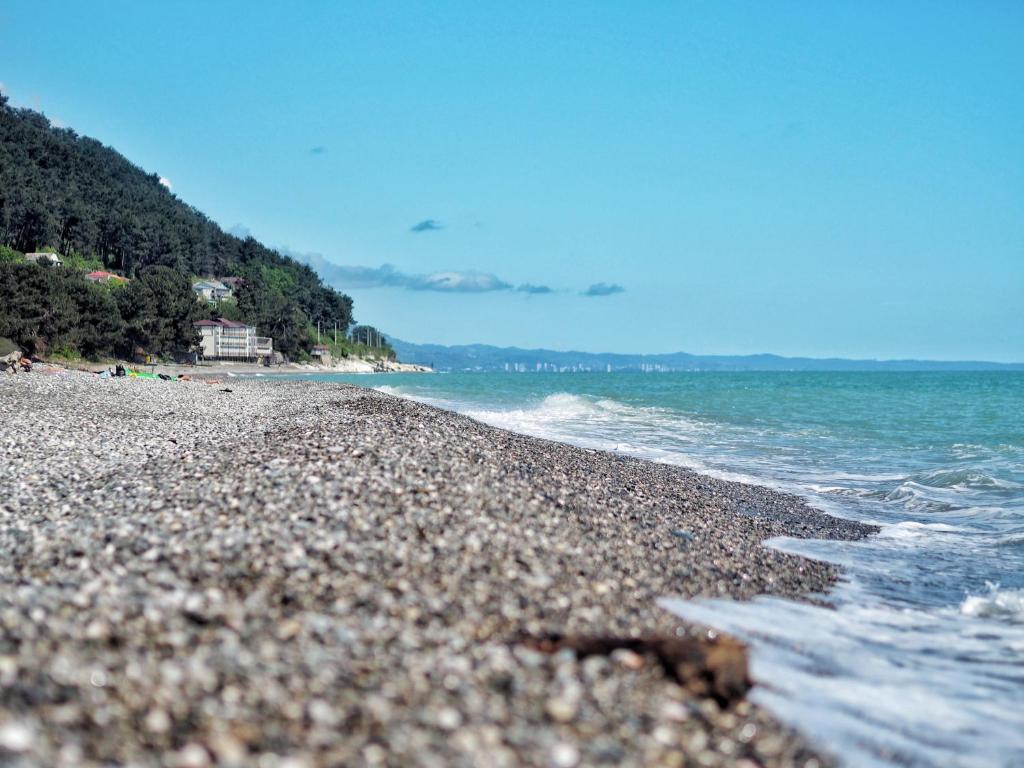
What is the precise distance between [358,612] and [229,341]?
138036 millimetres

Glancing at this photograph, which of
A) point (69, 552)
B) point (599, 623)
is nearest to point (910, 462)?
point (599, 623)

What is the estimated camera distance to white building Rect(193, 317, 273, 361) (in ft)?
428

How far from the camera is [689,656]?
5316 millimetres

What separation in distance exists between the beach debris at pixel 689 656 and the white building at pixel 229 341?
129m

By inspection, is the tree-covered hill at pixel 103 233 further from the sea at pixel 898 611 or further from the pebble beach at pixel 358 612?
the pebble beach at pixel 358 612

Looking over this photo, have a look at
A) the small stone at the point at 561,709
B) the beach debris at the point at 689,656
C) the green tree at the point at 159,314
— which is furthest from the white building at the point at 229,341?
the small stone at the point at 561,709

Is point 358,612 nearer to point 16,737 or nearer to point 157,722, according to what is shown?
point 157,722

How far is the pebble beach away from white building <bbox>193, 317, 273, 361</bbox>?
407 feet

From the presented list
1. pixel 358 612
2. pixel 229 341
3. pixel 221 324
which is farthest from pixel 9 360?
pixel 229 341

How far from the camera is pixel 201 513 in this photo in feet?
27.5

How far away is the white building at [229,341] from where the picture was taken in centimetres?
13050

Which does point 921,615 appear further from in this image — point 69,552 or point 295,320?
point 295,320

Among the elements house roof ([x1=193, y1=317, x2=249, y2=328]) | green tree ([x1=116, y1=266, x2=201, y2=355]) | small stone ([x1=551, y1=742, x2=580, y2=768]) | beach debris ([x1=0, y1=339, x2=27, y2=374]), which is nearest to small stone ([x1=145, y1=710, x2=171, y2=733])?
small stone ([x1=551, y1=742, x2=580, y2=768])

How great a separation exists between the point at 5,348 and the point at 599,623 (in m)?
62.8
